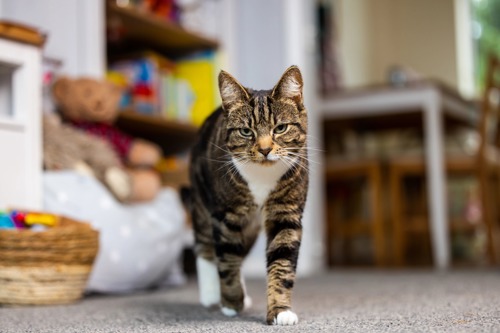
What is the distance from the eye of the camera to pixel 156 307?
182 centimetres

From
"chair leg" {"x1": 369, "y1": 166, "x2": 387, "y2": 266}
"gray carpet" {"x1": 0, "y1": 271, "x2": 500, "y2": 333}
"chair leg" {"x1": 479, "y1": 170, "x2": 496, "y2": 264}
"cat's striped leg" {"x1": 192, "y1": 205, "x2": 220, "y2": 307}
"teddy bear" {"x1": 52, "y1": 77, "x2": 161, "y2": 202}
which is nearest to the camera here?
"gray carpet" {"x1": 0, "y1": 271, "x2": 500, "y2": 333}

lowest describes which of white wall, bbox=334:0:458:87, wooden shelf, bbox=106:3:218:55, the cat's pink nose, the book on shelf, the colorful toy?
the colorful toy

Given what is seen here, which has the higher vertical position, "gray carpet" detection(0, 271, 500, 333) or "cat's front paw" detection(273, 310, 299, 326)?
"cat's front paw" detection(273, 310, 299, 326)

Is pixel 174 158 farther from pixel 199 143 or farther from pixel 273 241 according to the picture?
pixel 273 241

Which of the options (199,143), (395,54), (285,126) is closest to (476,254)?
(395,54)

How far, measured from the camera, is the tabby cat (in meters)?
1.38

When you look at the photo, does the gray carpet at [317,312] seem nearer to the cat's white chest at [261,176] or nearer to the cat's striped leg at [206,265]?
the cat's striped leg at [206,265]

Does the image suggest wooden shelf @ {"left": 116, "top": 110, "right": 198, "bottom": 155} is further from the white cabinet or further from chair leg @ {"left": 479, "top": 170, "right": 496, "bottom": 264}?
chair leg @ {"left": 479, "top": 170, "right": 496, "bottom": 264}

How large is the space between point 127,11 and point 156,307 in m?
1.38

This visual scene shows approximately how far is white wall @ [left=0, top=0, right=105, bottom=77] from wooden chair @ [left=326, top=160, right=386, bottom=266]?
173 centimetres

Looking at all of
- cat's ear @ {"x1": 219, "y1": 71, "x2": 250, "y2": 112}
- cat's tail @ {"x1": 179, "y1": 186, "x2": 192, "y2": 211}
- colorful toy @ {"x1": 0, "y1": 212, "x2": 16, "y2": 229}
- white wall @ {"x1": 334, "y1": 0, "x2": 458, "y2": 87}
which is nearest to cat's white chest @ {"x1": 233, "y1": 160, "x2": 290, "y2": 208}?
cat's ear @ {"x1": 219, "y1": 71, "x2": 250, "y2": 112}

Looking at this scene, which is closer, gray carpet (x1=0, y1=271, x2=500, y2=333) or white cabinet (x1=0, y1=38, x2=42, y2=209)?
gray carpet (x1=0, y1=271, x2=500, y2=333)

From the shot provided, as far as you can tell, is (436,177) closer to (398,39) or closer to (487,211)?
(487,211)

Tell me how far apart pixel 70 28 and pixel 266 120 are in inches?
53.1
